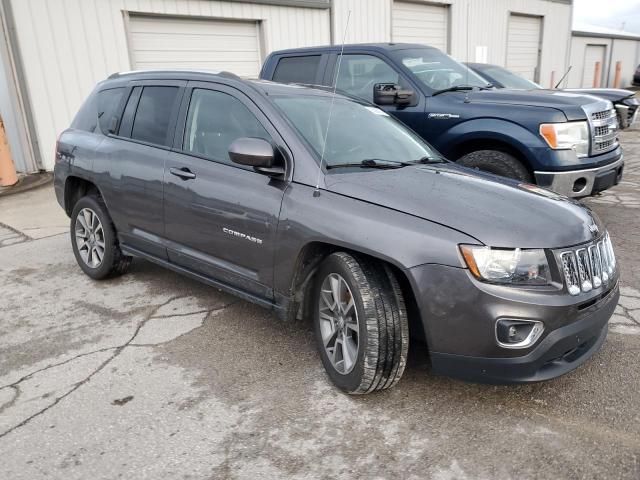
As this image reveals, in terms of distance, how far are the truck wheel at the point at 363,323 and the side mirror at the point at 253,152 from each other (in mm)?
665

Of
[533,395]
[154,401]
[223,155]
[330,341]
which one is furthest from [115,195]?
[533,395]

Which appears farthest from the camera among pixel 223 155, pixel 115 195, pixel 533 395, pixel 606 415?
pixel 115 195

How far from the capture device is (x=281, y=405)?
2.95 meters

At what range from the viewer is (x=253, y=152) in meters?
3.14

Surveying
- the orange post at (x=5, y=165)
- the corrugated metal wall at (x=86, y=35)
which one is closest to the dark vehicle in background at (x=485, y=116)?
the corrugated metal wall at (x=86, y=35)

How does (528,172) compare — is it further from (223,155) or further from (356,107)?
(223,155)

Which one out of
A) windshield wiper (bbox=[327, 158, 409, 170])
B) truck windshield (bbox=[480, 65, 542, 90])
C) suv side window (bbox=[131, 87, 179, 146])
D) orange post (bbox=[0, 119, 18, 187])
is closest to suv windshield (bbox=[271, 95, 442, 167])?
windshield wiper (bbox=[327, 158, 409, 170])

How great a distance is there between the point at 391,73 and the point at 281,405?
4.40 meters

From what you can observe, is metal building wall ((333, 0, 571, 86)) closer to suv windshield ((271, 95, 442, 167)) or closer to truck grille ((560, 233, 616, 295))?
suv windshield ((271, 95, 442, 167))

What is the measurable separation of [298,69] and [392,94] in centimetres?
154

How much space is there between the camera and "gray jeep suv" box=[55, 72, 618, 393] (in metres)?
2.56

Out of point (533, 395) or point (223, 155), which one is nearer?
point (533, 395)

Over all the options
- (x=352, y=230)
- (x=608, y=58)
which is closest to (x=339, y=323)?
(x=352, y=230)

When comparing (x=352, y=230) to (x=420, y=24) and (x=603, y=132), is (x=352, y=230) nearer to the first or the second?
(x=603, y=132)
